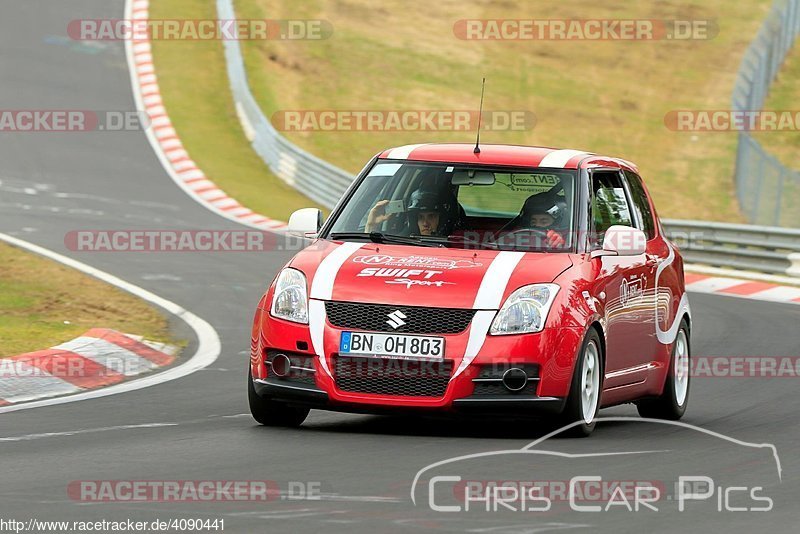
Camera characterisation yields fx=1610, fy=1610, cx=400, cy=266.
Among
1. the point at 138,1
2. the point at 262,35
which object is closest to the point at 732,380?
the point at 262,35

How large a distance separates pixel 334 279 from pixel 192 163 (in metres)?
20.6

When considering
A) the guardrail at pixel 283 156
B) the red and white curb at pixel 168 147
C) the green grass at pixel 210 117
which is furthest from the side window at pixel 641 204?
the guardrail at pixel 283 156

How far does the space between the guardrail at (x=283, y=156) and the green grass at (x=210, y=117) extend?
0.62ft

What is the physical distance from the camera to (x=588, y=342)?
353 inches

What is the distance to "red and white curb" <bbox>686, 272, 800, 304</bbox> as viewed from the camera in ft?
62.9

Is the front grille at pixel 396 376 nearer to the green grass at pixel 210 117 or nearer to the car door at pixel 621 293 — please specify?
the car door at pixel 621 293

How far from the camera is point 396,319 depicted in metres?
8.64

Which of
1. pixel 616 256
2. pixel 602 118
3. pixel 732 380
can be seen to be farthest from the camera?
pixel 602 118

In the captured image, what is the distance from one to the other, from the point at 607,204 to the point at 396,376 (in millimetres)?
2279

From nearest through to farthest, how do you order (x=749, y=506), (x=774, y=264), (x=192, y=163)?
(x=749, y=506)
(x=774, y=264)
(x=192, y=163)

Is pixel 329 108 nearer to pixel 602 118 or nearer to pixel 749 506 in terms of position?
pixel 602 118

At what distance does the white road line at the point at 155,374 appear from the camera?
10.6m

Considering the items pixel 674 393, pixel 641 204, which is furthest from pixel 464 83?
pixel 674 393

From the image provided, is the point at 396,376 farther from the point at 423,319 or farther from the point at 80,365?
the point at 80,365
